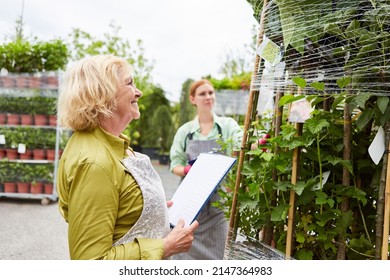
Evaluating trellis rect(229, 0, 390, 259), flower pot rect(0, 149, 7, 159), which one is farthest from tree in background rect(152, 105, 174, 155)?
trellis rect(229, 0, 390, 259)

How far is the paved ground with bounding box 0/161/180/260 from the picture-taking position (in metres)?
1.68

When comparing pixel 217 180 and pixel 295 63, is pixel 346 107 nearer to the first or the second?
pixel 295 63

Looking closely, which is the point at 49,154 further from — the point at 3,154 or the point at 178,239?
the point at 178,239

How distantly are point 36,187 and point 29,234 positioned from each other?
2.28 metres

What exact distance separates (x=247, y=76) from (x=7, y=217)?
16.8 feet

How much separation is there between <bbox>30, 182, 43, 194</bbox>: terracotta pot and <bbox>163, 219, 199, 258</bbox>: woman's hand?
3435 mm

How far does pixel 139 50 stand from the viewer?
24.3 feet

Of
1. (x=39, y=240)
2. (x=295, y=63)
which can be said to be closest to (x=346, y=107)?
(x=295, y=63)

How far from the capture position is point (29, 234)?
7.00ft

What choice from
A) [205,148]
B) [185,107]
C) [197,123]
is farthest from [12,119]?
[185,107]

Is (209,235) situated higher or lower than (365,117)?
lower

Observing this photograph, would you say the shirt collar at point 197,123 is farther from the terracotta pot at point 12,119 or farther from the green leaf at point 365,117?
the terracotta pot at point 12,119

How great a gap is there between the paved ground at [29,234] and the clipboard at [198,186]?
0.63m

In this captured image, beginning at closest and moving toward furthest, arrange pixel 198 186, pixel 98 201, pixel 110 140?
1. pixel 98 201
2. pixel 110 140
3. pixel 198 186
